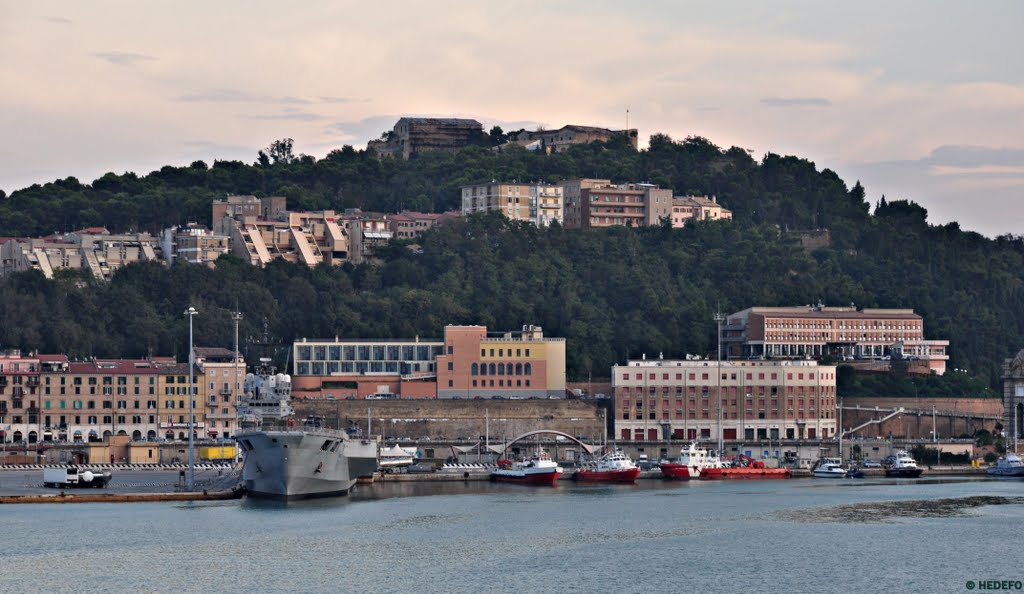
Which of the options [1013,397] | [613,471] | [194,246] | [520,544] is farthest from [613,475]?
[194,246]

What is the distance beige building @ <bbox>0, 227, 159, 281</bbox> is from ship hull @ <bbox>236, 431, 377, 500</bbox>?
Answer: 226ft

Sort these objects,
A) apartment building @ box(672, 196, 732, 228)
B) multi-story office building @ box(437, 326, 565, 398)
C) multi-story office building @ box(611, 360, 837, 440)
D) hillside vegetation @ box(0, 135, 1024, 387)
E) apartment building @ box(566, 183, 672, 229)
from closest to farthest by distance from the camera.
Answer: multi-story office building @ box(611, 360, 837, 440), multi-story office building @ box(437, 326, 565, 398), hillside vegetation @ box(0, 135, 1024, 387), apartment building @ box(566, 183, 672, 229), apartment building @ box(672, 196, 732, 228)

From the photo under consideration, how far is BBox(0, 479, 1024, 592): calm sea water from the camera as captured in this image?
208 feet

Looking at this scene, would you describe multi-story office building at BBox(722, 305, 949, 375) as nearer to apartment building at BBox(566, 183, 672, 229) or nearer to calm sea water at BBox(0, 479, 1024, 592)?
apartment building at BBox(566, 183, 672, 229)

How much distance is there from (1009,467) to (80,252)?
8228 cm

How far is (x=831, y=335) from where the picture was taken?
153 m

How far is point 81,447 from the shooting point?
11831 cm

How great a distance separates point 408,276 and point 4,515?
84.6 meters

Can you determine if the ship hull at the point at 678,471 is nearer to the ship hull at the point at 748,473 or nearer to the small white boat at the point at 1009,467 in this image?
the ship hull at the point at 748,473

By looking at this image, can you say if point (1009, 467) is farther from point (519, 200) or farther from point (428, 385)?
point (519, 200)

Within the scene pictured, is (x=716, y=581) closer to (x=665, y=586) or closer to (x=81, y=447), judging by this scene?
(x=665, y=586)

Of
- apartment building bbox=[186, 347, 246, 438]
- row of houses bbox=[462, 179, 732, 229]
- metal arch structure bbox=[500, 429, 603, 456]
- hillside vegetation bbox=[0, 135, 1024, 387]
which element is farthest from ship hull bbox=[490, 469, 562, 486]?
row of houses bbox=[462, 179, 732, 229]

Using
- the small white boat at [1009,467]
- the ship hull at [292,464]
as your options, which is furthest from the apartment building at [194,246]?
the ship hull at [292,464]

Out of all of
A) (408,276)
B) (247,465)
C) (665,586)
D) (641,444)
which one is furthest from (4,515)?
(408,276)
